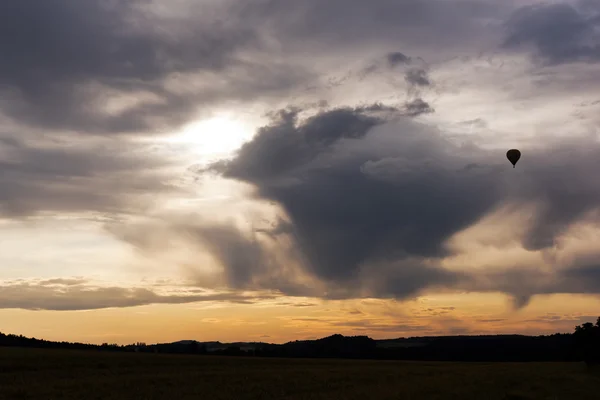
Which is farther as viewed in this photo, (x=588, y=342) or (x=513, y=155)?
(x=588, y=342)

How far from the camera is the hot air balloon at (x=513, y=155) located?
86688mm

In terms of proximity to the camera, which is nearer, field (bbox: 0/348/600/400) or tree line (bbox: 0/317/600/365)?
field (bbox: 0/348/600/400)

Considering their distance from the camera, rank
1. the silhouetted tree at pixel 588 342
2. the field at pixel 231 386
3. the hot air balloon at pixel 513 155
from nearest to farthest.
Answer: the field at pixel 231 386
the hot air balloon at pixel 513 155
the silhouetted tree at pixel 588 342

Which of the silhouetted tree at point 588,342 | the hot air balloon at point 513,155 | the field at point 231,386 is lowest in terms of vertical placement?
the field at point 231,386

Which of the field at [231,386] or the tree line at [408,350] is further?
the tree line at [408,350]

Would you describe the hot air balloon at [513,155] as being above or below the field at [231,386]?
above

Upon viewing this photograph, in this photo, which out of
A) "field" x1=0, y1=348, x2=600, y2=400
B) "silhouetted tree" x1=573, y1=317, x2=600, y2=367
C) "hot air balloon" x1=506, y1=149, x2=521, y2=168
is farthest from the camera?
"silhouetted tree" x1=573, y1=317, x2=600, y2=367

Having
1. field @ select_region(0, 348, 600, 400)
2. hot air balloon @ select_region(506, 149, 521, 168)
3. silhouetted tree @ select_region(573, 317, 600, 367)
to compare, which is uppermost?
hot air balloon @ select_region(506, 149, 521, 168)

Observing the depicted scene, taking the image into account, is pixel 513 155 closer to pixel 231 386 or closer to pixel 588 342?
pixel 588 342

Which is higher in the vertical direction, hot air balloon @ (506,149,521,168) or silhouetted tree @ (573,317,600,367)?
hot air balloon @ (506,149,521,168)

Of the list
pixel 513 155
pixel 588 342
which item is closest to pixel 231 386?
Answer: pixel 513 155

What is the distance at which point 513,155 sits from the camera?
87.6 metres

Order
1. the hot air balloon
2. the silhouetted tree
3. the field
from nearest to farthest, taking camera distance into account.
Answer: the field
the hot air balloon
the silhouetted tree

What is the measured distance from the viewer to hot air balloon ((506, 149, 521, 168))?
86688mm
